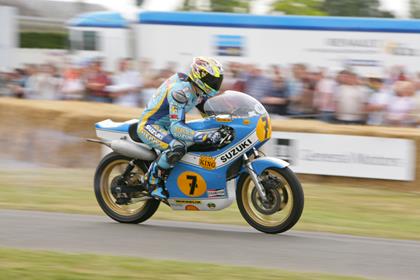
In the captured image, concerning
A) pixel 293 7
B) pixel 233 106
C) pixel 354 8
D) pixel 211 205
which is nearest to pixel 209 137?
pixel 233 106

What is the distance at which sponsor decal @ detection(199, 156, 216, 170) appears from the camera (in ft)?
24.5

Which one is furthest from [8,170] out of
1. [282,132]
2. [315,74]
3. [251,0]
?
[251,0]

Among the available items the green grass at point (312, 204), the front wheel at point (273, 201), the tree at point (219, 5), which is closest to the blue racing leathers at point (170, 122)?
the front wheel at point (273, 201)

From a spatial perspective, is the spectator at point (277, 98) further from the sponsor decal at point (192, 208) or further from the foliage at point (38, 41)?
the foliage at point (38, 41)

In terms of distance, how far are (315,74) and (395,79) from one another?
1.46 m

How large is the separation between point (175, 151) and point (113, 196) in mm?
949

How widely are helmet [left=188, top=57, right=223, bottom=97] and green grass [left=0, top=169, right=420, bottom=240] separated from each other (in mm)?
1604

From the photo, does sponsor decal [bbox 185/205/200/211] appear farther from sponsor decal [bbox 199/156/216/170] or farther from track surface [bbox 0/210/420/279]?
sponsor decal [bbox 199/156/216/170]

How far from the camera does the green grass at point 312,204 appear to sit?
8242mm

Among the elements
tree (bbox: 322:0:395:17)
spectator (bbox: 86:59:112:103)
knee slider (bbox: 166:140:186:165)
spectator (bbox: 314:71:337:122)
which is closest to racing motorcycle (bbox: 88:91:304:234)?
knee slider (bbox: 166:140:186:165)

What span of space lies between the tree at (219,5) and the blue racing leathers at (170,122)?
30820 mm

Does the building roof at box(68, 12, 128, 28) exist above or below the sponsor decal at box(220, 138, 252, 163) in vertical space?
above

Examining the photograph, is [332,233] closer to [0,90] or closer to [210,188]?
[210,188]

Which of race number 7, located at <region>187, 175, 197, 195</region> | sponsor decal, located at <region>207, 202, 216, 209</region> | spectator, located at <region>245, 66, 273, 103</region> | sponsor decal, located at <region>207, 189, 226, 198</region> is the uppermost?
spectator, located at <region>245, 66, 273, 103</region>
